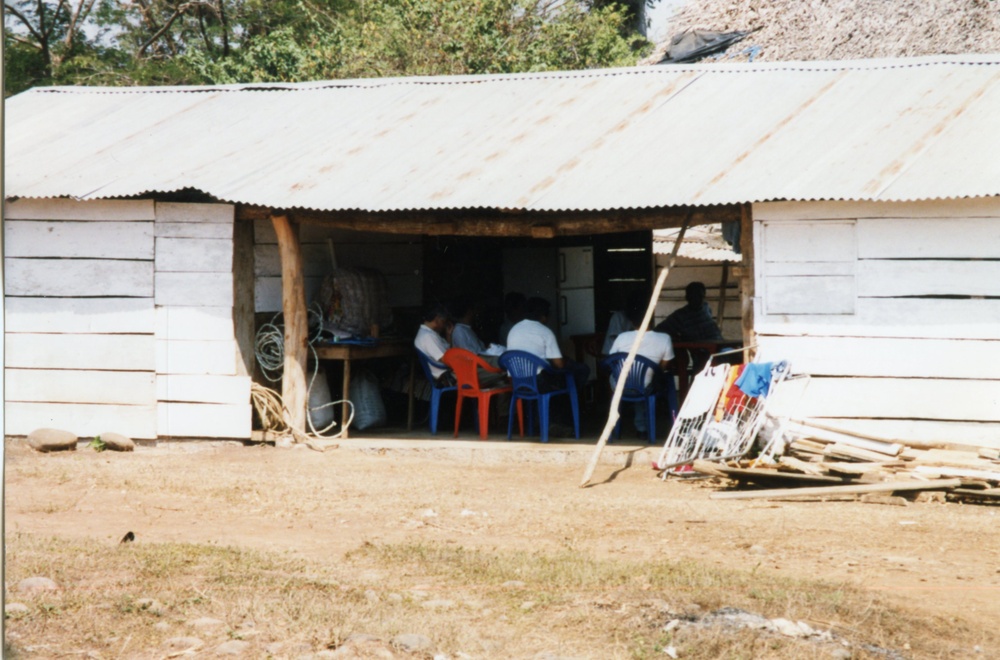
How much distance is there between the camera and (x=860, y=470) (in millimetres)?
8000

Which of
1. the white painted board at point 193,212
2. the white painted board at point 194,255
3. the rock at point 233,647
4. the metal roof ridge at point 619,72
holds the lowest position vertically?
the rock at point 233,647

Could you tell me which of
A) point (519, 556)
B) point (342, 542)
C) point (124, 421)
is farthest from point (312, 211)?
point (519, 556)

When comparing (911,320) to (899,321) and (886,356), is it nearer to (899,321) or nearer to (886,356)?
(899,321)

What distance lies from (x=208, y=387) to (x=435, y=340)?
1993 millimetres

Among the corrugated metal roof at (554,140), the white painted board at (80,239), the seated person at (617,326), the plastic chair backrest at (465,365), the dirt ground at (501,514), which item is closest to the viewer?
the dirt ground at (501,514)

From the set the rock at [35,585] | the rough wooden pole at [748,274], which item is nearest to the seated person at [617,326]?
the rough wooden pole at [748,274]

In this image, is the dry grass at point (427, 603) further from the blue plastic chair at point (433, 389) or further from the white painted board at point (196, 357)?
the blue plastic chair at point (433, 389)

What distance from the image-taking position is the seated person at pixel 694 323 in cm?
1116

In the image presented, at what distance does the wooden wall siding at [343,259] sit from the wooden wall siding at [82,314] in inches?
39.9

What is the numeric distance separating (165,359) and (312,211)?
6.00 ft

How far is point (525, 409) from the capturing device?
39.9 feet

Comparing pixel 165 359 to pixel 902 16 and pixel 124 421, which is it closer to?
pixel 124 421

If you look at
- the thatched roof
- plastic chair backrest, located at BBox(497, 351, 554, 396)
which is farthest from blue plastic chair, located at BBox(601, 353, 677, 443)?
the thatched roof

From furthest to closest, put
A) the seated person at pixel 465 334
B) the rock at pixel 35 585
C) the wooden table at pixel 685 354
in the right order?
the seated person at pixel 465 334
the wooden table at pixel 685 354
the rock at pixel 35 585
